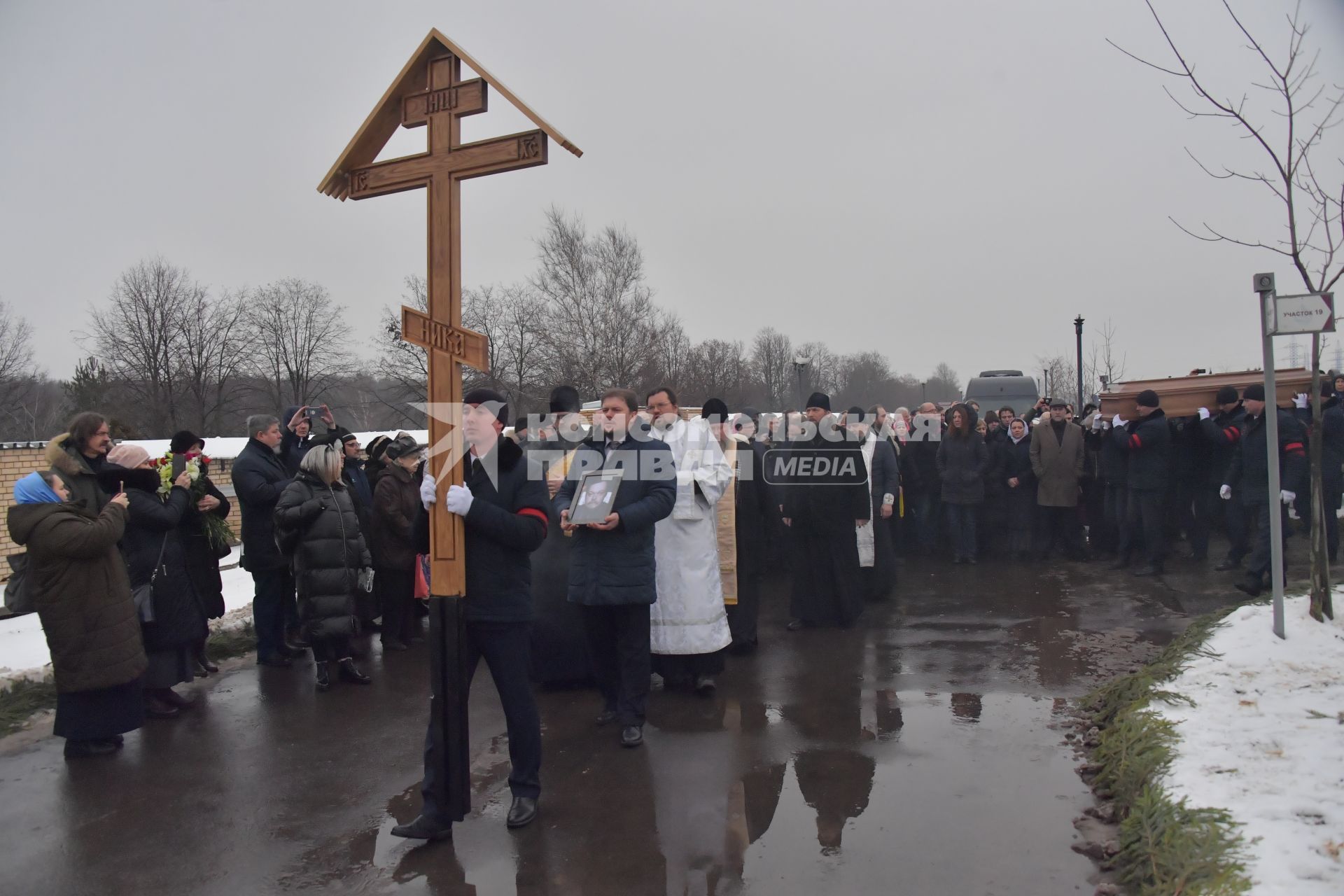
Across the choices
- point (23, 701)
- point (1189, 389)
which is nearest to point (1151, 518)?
point (1189, 389)

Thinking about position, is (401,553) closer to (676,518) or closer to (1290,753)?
(676,518)

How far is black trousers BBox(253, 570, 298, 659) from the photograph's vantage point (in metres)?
7.31

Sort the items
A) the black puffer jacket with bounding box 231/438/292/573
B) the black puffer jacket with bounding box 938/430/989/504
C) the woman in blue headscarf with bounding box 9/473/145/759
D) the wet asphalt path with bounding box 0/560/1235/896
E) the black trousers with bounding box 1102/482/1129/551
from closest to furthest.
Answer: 1. the wet asphalt path with bounding box 0/560/1235/896
2. the woman in blue headscarf with bounding box 9/473/145/759
3. the black puffer jacket with bounding box 231/438/292/573
4. the black trousers with bounding box 1102/482/1129/551
5. the black puffer jacket with bounding box 938/430/989/504

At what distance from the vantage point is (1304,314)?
5844mm

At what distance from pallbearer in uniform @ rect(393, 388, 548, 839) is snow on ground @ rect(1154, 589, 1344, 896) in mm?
2803

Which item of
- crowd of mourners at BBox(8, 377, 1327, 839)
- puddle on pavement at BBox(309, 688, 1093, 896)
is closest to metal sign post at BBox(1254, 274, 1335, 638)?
crowd of mourners at BBox(8, 377, 1327, 839)

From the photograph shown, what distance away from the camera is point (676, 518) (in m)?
6.15

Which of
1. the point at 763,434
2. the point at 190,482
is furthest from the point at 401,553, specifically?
the point at 763,434

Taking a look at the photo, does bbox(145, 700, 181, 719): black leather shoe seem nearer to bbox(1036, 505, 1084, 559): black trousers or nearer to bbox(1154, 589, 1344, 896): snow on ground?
bbox(1154, 589, 1344, 896): snow on ground

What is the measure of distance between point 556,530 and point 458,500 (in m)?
2.63

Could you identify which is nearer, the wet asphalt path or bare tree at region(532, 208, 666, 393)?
the wet asphalt path

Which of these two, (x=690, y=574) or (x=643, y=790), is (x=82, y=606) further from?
(x=690, y=574)

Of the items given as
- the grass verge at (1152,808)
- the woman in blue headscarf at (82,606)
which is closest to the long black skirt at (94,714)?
the woman in blue headscarf at (82,606)

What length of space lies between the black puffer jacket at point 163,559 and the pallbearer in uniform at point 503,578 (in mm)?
2692
